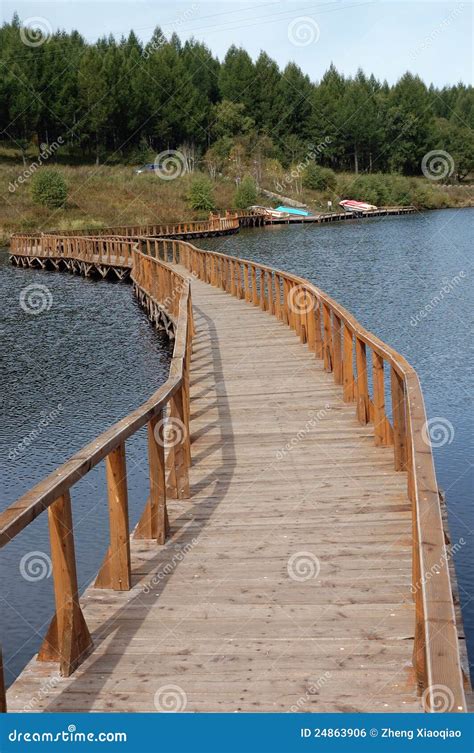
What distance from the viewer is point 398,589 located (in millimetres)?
5836

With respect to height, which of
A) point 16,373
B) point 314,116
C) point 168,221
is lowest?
point 16,373

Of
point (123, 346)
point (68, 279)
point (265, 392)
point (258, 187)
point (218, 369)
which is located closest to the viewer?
point (265, 392)

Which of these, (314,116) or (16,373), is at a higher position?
(314,116)

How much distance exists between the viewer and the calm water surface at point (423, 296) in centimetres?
1289

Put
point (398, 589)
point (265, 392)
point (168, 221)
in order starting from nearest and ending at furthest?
point (398, 589) → point (265, 392) → point (168, 221)

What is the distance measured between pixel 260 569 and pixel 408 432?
194cm

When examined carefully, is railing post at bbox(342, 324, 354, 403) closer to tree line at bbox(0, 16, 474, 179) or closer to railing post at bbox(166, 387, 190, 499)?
railing post at bbox(166, 387, 190, 499)

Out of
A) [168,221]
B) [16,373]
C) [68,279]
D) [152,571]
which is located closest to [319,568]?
[152,571]

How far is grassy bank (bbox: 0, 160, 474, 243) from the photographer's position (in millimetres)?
69250

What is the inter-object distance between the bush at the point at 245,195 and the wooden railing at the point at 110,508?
8071 cm

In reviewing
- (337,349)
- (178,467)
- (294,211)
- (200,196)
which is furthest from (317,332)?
(294,211)

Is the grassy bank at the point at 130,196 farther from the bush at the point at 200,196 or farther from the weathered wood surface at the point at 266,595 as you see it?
the weathered wood surface at the point at 266,595
